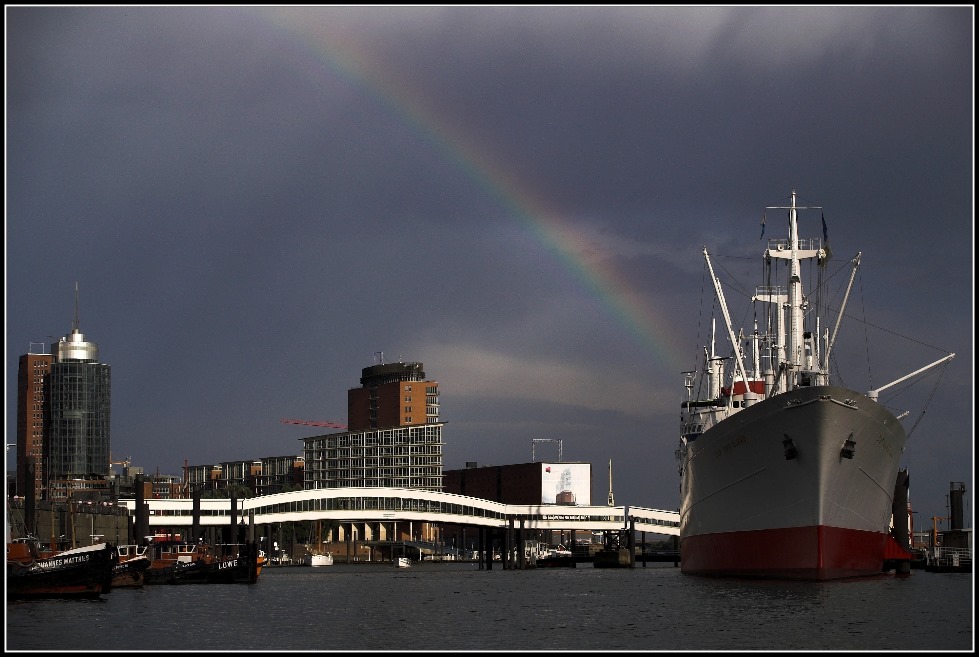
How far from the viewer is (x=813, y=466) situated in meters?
76.3

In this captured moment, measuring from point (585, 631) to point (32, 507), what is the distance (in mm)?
51366

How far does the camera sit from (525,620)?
6291 cm

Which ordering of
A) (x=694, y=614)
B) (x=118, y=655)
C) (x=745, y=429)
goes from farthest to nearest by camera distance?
(x=745, y=429) → (x=694, y=614) → (x=118, y=655)

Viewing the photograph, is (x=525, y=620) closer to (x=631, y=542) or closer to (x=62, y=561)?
(x=62, y=561)

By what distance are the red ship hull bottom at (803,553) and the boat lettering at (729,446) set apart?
513cm

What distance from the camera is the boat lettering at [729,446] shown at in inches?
3246

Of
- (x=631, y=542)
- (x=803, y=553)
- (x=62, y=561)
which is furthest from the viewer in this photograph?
(x=631, y=542)

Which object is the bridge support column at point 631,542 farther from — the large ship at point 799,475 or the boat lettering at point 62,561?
the boat lettering at point 62,561

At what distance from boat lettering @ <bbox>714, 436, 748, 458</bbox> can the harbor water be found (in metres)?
8.23

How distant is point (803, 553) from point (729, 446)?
970 cm

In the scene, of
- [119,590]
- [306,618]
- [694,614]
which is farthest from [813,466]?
[119,590]

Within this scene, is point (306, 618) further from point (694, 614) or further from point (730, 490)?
point (730, 490)

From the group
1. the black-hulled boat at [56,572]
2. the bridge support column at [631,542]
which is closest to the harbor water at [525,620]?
the black-hulled boat at [56,572]

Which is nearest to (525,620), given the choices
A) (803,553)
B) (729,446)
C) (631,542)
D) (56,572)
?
(803,553)
